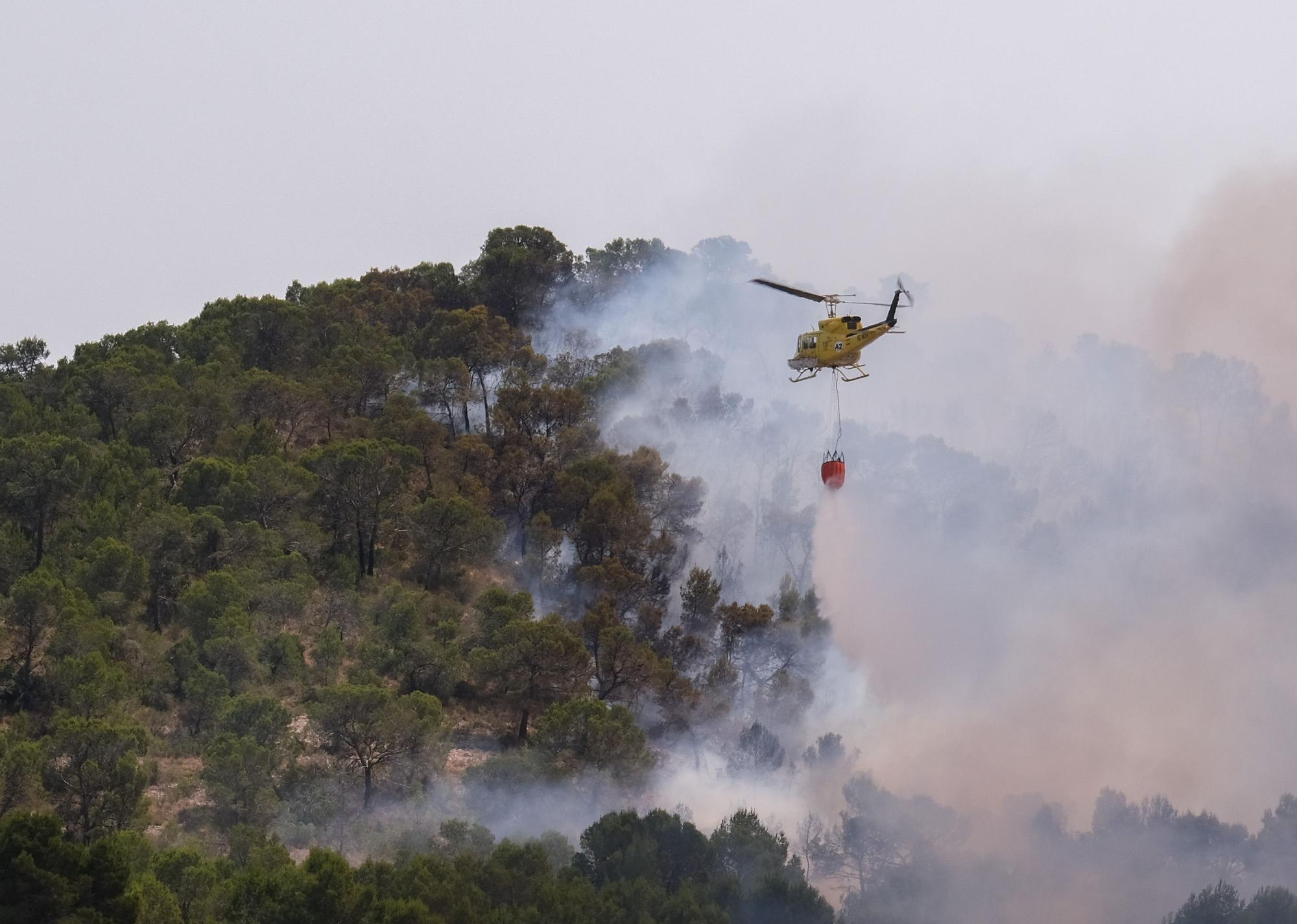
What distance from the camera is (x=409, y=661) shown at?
63.9 m

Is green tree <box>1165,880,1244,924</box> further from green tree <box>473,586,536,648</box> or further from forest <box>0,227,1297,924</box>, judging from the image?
green tree <box>473,586,536,648</box>

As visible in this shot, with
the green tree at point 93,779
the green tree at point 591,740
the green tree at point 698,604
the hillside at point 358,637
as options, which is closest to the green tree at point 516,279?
the hillside at point 358,637

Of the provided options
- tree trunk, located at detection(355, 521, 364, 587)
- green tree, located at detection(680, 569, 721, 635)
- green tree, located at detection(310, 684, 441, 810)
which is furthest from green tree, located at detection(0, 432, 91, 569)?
green tree, located at detection(680, 569, 721, 635)

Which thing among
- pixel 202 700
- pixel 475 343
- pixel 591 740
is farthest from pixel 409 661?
pixel 475 343

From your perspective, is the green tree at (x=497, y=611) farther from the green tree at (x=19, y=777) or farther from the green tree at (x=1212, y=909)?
the green tree at (x=1212, y=909)

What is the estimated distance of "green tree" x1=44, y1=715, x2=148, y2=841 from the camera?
50.6 meters

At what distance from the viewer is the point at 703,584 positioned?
252ft

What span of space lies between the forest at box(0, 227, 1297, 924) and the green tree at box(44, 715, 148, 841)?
3.7 inches

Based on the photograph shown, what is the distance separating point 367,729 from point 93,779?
9255 mm

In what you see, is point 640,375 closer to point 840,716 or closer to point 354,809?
point 840,716

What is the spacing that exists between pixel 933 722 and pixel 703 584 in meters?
11.2

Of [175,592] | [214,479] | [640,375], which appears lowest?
[175,592]

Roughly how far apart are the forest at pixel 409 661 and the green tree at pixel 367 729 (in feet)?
0.38

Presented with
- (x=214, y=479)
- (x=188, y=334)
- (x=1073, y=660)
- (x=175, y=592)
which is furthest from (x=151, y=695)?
(x=1073, y=660)
